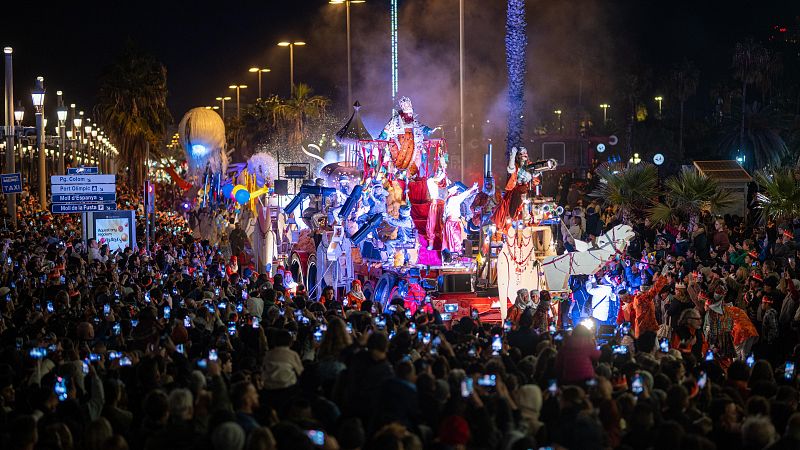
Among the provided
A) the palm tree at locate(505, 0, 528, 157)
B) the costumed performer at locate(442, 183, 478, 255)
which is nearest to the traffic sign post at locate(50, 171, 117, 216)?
the costumed performer at locate(442, 183, 478, 255)

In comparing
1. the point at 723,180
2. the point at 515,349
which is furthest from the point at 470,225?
the point at 515,349

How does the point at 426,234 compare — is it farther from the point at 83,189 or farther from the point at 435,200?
the point at 83,189

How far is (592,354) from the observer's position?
11695mm

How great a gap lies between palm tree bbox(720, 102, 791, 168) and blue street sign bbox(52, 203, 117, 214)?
1140 inches

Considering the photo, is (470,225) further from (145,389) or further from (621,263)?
(145,389)

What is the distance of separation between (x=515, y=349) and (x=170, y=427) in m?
4.19

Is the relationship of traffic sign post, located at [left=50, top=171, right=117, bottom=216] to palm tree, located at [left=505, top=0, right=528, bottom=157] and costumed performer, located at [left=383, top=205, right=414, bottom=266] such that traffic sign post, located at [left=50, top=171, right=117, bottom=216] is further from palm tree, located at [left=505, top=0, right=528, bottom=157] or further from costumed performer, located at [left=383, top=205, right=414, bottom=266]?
palm tree, located at [left=505, top=0, right=528, bottom=157]

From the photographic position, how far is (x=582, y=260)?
827 inches

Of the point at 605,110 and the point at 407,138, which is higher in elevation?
the point at 605,110

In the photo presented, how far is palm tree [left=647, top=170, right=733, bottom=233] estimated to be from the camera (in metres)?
27.7

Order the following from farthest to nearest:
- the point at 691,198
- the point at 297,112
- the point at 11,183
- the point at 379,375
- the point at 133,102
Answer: the point at 297,112, the point at 133,102, the point at 11,183, the point at 691,198, the point at 379,375

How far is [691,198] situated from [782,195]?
5.31 metres

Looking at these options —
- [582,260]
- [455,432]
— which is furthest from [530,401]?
[582,260]

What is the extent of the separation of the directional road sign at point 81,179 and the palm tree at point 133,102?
109 feet
